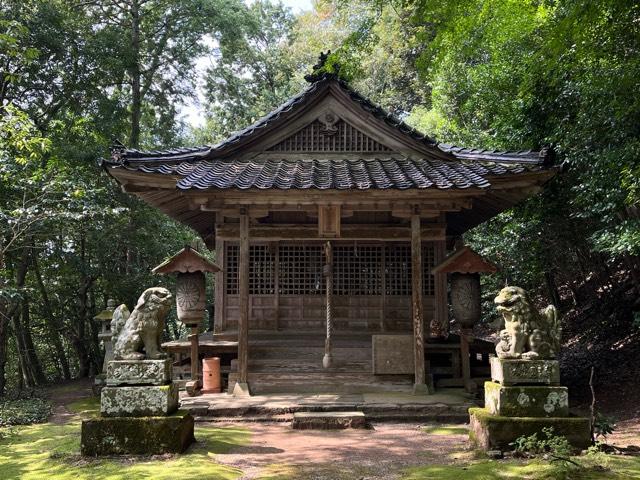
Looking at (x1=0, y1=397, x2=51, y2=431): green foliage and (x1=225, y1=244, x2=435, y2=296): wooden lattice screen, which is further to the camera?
(x1=225, y1=244, x2=435, y2=296): wooden lattice screen

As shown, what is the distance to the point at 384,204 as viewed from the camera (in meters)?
9.27

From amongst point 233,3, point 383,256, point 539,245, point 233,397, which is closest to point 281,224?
point 383,256

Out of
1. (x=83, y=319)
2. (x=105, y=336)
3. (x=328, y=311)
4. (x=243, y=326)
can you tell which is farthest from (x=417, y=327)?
(x=83, y=319)

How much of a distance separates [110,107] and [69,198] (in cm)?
700

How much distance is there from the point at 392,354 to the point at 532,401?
4.18 m

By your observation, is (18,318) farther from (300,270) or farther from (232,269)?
(300,270)

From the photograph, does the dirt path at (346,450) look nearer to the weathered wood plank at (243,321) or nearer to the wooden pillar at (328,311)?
the weathered wood plank at (243,321)

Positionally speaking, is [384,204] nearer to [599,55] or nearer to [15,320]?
[599,55]

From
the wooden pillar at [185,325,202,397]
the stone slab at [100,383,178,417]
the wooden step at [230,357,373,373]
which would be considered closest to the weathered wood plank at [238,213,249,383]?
the wooden step at [230,357,373,373]

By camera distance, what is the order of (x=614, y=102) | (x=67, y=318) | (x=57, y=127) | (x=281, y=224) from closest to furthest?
(x=614, y=102) < (x=281, y=224) < (x=57, y=127) < (x=67, y=318)

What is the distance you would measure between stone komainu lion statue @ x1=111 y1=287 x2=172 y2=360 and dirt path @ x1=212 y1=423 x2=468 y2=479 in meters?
1.50

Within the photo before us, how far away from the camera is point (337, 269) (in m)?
11.6

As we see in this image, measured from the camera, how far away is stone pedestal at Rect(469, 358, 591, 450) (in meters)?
5.52

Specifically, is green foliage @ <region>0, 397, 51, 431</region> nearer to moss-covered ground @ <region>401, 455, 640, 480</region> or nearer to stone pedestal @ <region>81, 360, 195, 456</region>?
stone pedestal @ <region>81, 360, 195, 456</region>
